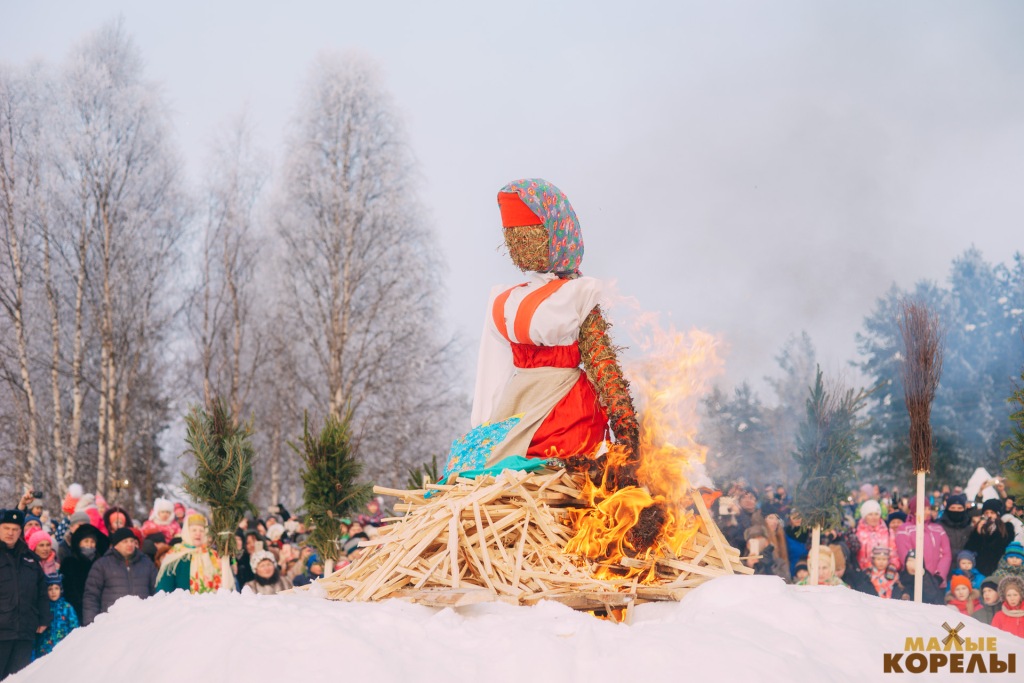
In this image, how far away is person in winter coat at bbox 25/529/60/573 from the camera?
9.20m

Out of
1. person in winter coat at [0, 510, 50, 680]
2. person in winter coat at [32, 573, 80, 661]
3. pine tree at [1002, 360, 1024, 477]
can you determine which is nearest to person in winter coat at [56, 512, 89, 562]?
person in winter coat at [32, 573, 80, 661]

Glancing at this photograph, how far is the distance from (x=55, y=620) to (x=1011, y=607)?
8.43 meters

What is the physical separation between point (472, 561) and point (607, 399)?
116cm

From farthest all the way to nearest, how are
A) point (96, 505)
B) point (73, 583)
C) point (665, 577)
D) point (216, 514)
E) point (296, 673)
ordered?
point (96, 505), point (73, 583), point (216, 514), point (665, 577), point (296, 673)

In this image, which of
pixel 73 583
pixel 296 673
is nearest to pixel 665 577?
pixel 296 673

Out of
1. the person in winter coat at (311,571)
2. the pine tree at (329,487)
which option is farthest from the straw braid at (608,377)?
the person in winter coat at (311,571)

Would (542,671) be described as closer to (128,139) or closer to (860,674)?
(860,674)

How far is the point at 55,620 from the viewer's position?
28.9 ft

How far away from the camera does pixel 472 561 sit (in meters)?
4.24

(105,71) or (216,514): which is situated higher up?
(105,71)

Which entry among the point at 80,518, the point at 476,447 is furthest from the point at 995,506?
the point at 80,518

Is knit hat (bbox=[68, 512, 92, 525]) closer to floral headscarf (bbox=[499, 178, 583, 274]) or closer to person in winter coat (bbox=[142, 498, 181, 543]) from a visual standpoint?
person in winter coat (bbox=[142, 498, 181, 543])

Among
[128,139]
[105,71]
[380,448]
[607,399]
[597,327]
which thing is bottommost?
[380,448]

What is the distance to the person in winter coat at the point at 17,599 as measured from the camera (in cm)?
791
